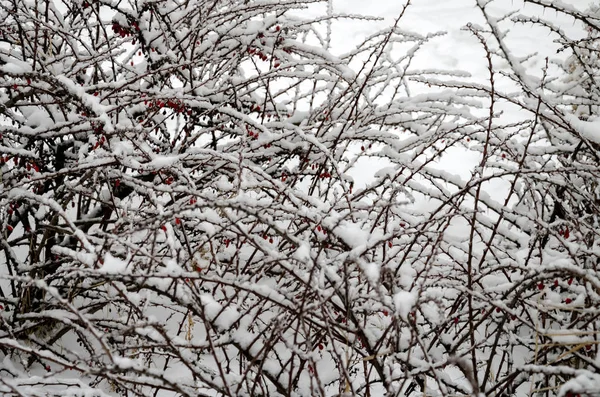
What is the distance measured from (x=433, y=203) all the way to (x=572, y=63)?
2553 mm

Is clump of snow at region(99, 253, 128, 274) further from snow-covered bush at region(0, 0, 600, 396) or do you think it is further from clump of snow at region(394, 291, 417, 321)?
clump of snow at region(394, 291, 417, 321)

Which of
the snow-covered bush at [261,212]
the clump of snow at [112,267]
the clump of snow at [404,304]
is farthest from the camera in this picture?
the snow-covered bush at [261,212]

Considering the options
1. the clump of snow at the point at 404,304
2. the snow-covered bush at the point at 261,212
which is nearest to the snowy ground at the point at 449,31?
the snow-covered bush at the point at 261,212

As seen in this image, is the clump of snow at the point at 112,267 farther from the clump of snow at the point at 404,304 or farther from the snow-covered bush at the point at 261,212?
the clump of snow at the point at 404,304

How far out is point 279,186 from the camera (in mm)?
1684

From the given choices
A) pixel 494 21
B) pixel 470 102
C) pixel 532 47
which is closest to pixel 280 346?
pixel 470 102

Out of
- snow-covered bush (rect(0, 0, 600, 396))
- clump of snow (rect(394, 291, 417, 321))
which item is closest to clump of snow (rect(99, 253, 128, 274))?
snow-covered bush (rect(0, 0, 600, 396))

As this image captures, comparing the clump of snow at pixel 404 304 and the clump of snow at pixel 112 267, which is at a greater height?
the clump of snow at pixel 112 267

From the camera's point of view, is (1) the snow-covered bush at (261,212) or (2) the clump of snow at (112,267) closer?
(2) the clump of snow at (112,267)

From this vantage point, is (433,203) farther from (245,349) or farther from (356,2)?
(356,2)

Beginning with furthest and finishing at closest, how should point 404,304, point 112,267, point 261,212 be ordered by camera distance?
1. point 261,212
2. point 112,267
3. point 404,304

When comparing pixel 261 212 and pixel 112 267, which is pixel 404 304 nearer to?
pixel 112 267

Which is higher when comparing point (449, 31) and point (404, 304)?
point (449, 31)

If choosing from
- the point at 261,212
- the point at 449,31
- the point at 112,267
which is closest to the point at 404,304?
the point at 112,267
